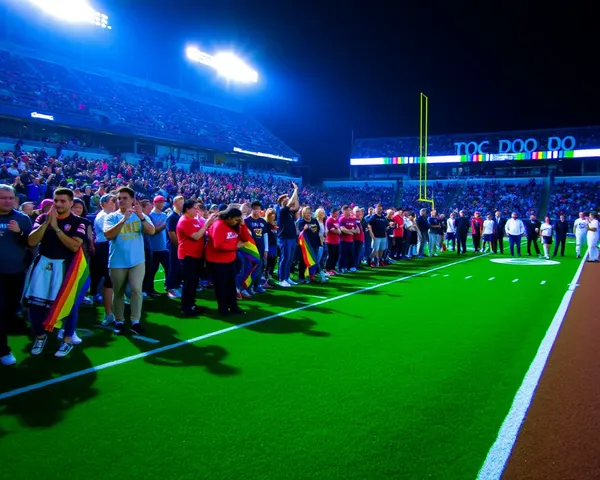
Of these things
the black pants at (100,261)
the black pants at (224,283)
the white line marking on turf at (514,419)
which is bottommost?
the white line marking on turf at (514,419)

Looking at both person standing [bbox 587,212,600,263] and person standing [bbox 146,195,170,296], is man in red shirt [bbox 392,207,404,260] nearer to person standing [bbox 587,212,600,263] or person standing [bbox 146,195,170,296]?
person standing [bbox 587,212,600,263]

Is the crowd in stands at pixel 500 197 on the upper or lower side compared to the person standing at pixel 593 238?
upper

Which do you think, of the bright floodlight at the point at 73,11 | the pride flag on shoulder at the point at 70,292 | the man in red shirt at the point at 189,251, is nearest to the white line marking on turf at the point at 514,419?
the pride flag on shoulder at the point at 70,292

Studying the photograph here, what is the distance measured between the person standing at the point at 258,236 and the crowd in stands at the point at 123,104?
27441mm

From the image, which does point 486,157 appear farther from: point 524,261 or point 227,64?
point 524,261

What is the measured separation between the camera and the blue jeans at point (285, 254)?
10.0 metres

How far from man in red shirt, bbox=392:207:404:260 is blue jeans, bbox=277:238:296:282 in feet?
21.5

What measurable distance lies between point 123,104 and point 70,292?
39308 mm

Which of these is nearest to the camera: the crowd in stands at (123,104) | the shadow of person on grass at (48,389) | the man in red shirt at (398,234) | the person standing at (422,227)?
the shadow of person on grass at (48,389)

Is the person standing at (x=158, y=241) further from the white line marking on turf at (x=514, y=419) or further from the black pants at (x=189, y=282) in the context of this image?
the white line marking on turf at (x=514, y=419)

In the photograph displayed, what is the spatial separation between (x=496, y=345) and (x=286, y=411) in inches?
123

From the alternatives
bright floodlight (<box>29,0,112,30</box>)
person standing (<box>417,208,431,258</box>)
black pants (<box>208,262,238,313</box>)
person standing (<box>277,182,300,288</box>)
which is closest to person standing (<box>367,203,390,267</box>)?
person standing (<box>417,208,431,258</box>)

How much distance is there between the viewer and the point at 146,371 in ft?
15.4

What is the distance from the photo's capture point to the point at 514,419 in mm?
3551
